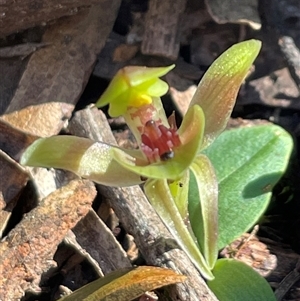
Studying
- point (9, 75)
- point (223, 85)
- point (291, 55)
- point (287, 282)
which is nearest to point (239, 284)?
point (287, 282)

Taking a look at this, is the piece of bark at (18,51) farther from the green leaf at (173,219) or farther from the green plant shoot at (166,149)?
the green leaf at (173,219)

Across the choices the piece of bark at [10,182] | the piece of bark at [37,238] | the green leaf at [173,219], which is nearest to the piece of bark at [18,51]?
the piece of bark at [10,182]

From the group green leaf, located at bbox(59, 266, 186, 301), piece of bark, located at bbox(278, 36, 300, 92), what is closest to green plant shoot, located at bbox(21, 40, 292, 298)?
green leaf, located at bbox(59, 266, 186, 301)

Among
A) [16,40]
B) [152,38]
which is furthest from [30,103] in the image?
[152,38]

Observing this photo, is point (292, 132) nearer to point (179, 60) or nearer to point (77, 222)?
point (179, 60)

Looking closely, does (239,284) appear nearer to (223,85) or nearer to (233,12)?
(223,85)

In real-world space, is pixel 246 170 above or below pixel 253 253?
above

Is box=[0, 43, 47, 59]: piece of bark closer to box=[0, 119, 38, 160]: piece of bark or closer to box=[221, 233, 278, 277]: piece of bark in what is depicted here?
box=[0, 119, 38, 160]: piece of bark
